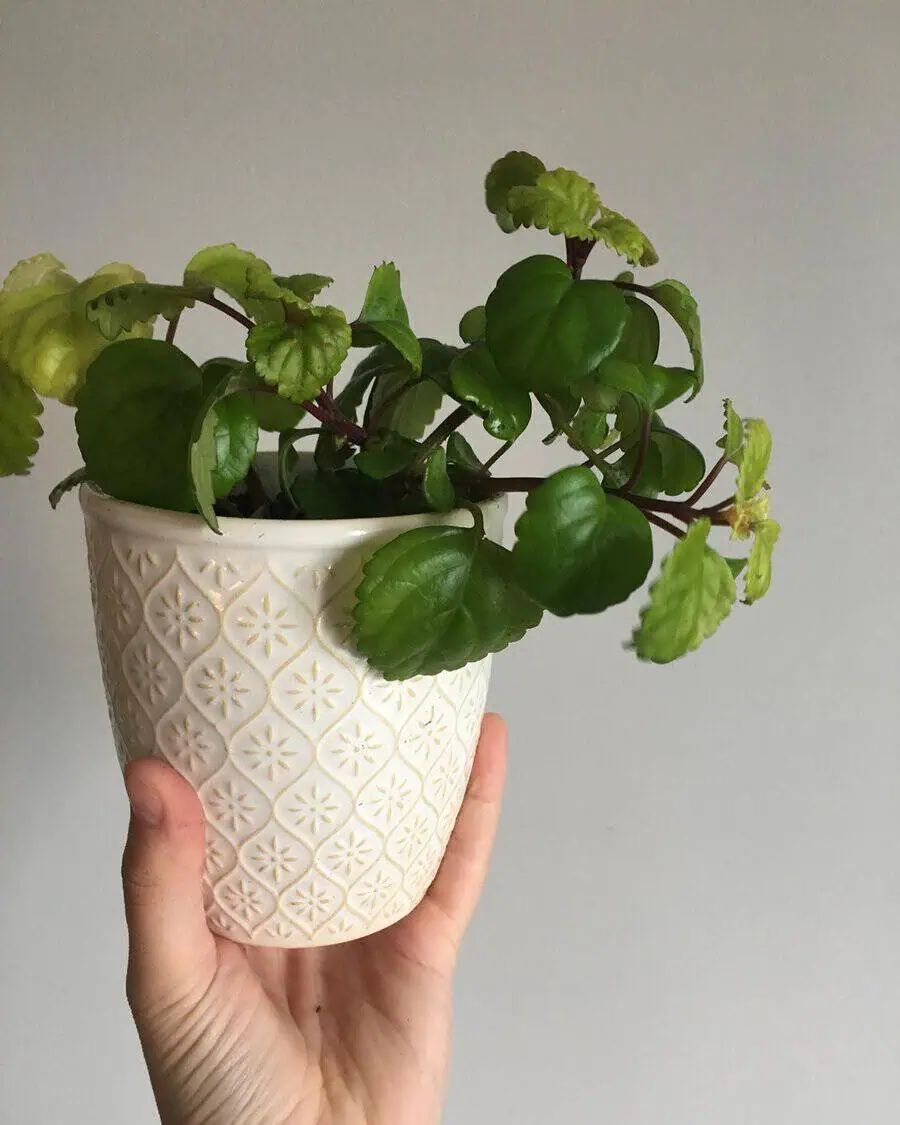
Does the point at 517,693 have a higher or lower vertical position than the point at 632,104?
lower

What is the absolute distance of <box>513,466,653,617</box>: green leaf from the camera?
0.41 m

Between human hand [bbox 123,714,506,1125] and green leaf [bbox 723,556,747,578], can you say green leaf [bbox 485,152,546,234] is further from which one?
human hand [bbox 123,714,506,1125]

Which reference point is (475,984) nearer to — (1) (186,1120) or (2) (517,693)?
(2) (517,693)

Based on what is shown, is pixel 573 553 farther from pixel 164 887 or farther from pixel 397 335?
pixel 164 887

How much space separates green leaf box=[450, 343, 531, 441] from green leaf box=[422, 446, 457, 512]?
0.12 ft

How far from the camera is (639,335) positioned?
1.70 feet

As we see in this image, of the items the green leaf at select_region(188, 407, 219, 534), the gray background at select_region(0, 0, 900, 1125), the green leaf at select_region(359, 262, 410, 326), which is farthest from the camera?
the gray background at select_region(0, 0, 900, 1125)

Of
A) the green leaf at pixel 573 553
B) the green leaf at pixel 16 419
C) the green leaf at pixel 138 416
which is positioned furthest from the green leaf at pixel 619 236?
the green leaf at pixel 16 419

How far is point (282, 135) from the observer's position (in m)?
0.84

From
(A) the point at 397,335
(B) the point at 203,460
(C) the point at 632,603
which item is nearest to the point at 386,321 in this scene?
(A) the point at 397,335

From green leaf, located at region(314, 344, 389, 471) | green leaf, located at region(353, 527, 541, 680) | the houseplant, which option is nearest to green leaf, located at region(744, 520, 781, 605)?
the houseplant

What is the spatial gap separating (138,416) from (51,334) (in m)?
0.08

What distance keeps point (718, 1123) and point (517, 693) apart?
0.61m

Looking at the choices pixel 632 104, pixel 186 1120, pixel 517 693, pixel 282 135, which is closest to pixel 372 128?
pixel 282 135
